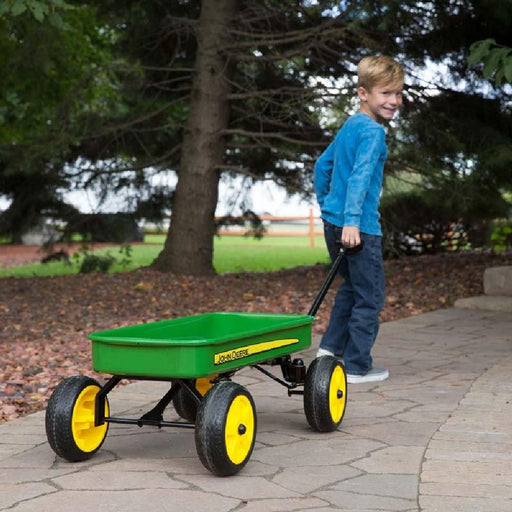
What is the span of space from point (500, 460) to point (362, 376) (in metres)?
1.70

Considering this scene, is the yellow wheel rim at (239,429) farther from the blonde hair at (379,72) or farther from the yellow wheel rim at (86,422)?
the blonde hair at (379,72)

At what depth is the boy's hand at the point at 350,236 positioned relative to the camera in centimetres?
506

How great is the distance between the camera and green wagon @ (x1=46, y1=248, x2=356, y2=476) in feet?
11.7

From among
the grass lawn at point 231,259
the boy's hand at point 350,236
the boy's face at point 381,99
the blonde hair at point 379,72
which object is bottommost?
the grass lawn at point 231,259

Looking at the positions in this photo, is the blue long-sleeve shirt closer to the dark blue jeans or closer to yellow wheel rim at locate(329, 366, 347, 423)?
the dark blue jeans

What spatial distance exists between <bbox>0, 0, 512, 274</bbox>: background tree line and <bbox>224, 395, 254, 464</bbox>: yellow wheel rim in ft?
17.6

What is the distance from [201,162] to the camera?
1063 cm

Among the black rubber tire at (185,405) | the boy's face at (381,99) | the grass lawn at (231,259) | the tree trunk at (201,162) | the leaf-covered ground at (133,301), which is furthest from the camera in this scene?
the grass lawn at (231,259)

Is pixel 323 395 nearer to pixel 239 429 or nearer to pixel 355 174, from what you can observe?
pixel 239 429

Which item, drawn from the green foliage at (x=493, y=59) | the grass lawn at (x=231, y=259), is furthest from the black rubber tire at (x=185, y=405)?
the grass lawn at (x=231, y=259)

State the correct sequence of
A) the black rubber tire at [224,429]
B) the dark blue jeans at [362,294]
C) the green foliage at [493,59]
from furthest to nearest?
the green foliage at [493,59]
the dark blue jeans at [362,294]
the black rubber tire at [224,429]

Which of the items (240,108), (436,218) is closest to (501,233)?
(436,218)

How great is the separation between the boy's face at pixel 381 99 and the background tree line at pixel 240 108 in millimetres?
3197

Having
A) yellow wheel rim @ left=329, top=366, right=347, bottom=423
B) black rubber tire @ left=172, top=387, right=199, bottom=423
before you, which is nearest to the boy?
yellow wheel rim @ left=329, top=366, right=347, bottom=423
